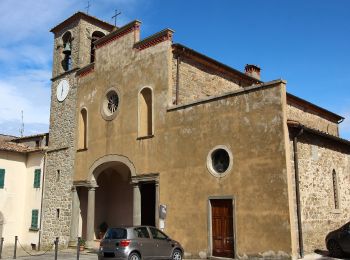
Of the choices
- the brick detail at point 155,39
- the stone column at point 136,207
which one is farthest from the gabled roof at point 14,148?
the brick detail at point 155,39

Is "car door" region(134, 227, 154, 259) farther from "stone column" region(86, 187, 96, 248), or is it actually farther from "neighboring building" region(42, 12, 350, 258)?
"stone column" region(86, 187, 96, 248)

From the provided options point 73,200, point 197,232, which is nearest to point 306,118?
point 197,232

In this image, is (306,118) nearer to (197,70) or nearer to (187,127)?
(197,70)

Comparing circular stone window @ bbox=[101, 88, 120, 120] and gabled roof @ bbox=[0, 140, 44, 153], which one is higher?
circular stone window @ bbox=[101, 88, 120, 120]

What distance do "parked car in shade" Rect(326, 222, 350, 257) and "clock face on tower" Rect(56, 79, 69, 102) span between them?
16.0 meters

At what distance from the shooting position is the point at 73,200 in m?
21.8

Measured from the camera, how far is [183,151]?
1659cm

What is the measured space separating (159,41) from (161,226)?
313 inches

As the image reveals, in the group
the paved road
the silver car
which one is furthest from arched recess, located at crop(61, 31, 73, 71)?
the silver car

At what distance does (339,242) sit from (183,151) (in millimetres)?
6414

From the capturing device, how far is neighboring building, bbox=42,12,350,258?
13.9 metres

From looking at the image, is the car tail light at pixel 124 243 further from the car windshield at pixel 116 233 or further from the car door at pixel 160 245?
the car door at pixel 160 245

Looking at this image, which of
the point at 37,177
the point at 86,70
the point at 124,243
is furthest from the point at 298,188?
the point at 37,177

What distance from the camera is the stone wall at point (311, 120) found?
71.8ft
